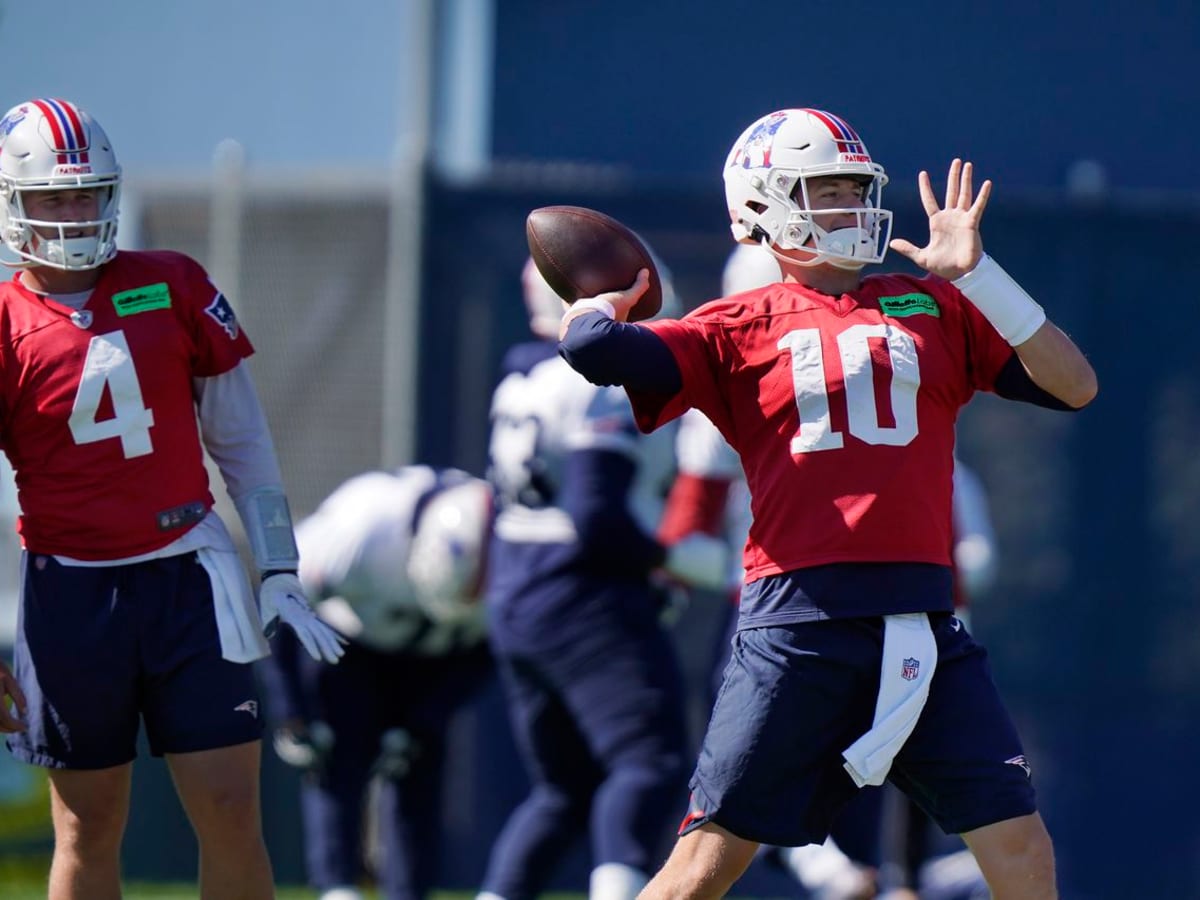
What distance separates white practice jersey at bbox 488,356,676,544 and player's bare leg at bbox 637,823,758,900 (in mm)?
1478

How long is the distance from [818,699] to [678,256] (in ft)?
13.0

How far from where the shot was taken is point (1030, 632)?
277 inches

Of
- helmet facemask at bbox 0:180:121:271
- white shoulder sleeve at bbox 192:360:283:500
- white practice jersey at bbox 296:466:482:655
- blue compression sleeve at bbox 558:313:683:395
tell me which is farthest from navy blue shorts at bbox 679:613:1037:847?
white practice jersey at bbox 296:466:482:655

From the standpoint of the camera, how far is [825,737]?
3244mm

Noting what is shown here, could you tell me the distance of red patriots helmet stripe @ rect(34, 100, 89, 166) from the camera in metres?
3.59

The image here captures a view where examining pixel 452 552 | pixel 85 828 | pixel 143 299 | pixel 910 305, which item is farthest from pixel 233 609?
pixel 452 552

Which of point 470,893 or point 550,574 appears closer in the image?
point 550,574

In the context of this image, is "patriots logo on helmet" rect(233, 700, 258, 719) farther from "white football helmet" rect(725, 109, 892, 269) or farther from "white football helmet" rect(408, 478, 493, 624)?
"white football helmet" rect(408, 478, 493, 624)

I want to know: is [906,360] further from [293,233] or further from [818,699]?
[293,233]

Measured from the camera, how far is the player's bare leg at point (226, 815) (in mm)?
3510

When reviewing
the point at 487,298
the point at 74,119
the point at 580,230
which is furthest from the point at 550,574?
the point at 487,298

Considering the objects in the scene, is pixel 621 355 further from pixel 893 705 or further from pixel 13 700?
pixel 13 700

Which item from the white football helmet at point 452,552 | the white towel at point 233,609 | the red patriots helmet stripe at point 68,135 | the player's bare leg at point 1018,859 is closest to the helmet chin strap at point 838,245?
the player's bare leg at point 1018,859

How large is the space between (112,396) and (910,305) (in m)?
1.50
